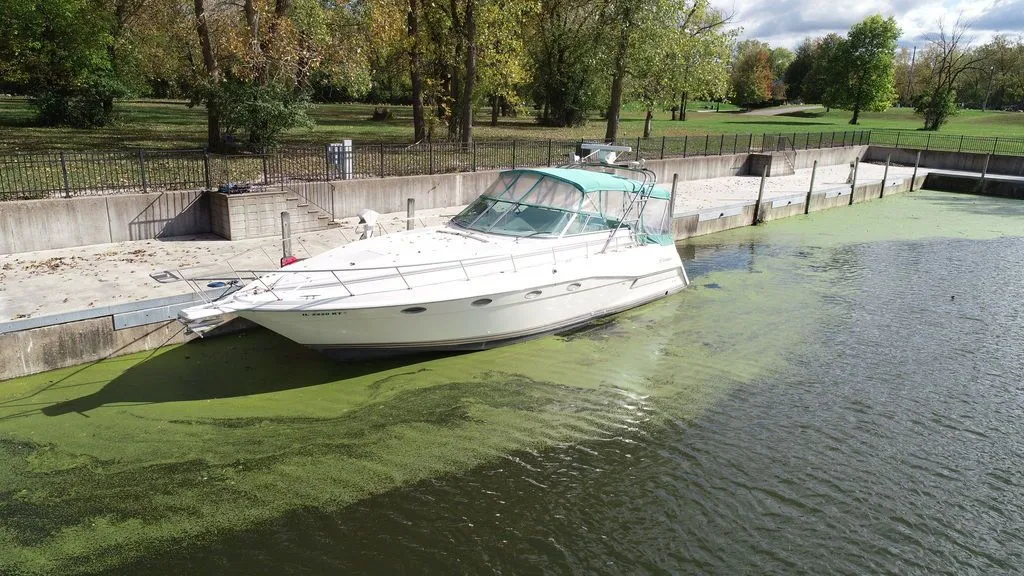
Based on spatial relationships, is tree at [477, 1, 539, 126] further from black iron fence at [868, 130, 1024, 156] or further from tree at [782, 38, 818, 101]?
tree at [782, 38, 818, 101]

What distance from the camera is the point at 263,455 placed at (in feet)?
25.8

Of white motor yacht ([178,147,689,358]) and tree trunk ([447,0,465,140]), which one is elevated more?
tree trunk ([447,0,465,140])

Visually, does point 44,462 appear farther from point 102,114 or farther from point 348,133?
point 348,133

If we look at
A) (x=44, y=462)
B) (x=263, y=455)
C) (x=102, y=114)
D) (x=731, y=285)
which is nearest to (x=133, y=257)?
(x=44, y=462)

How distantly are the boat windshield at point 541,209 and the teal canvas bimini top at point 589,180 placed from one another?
0.06m

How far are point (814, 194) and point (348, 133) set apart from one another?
20.8m

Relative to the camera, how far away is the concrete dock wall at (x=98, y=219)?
42.6 ft

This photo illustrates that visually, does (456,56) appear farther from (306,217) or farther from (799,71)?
(799,71)

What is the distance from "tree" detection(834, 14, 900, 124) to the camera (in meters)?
62.9

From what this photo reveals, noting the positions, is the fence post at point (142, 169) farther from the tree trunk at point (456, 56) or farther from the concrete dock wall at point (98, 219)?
the tree trunk at point (456, 56)

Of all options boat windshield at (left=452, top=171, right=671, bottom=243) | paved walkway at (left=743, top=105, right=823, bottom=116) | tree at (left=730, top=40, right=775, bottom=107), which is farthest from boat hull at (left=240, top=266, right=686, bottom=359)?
tree at (left=730, top=40, right=775, bottom=107)

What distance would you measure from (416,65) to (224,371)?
1759cm

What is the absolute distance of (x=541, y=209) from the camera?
12359mm

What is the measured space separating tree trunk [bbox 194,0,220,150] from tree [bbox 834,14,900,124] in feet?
193
